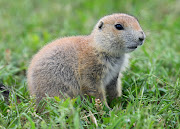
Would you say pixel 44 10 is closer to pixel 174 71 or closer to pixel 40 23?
pixel 40 23

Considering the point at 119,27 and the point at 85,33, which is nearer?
the point at 119,27

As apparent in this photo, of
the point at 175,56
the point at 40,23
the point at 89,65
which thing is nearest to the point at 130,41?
the point at 89,65

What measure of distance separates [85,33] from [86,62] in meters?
3.55

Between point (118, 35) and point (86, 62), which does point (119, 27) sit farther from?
point (86, 62)

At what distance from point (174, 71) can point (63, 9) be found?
5352 millimetres

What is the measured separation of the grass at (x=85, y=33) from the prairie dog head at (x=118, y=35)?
768mm

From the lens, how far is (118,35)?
5.03 meters

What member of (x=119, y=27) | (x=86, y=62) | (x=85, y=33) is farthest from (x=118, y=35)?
(x=85, y=33)

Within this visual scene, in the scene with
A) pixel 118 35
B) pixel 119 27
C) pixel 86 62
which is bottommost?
pixel 86 62

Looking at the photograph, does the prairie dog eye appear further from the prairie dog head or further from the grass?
the grass

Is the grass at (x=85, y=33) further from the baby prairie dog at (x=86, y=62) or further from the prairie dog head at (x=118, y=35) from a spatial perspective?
the prairie dog head at (x=118, y=35)

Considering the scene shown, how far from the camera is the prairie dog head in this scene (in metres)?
4.92

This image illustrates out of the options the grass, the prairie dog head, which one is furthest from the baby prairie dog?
the grass

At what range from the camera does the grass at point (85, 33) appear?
4215mm
